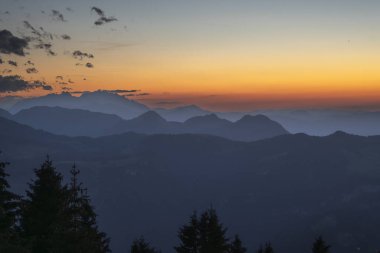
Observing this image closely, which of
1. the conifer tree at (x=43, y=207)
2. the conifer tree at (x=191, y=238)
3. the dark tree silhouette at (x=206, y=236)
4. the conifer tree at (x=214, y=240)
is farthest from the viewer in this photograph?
the conifer tree at (x=191, y=238)

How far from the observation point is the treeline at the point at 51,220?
64.2ft

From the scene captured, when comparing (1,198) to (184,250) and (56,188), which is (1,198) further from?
(184,250)

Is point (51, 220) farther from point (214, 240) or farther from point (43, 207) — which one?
point (214, 240)

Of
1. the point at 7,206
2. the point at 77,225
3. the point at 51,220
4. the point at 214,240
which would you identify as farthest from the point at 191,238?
the point at 77,225

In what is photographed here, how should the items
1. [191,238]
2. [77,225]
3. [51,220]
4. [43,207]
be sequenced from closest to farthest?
[77,225] → [51,220] → [43,207] → [191,238]

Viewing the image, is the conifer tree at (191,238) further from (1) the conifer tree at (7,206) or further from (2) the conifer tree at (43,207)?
(1) the conifer tree at (7,206)

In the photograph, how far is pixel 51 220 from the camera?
25906mm

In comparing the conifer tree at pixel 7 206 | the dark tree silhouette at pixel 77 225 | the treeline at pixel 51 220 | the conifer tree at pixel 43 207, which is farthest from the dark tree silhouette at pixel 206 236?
the conifer tree at pixel 7 206

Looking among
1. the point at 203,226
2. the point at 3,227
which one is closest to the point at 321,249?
the point at 203,226

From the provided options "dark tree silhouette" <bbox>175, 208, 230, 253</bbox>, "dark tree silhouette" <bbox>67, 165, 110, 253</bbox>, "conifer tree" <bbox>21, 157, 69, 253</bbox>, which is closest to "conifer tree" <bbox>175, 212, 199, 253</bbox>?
"dark tree silhouette" <bbox>175, 208, 230, 253</bbox>

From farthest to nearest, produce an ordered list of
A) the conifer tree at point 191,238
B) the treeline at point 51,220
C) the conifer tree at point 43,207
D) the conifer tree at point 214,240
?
the conifer tree at point 191,238 < the conifer tree at point 214,240 < the conifer tree at point 43,207 < the treeline at point 51,220

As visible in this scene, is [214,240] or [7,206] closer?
[7,206]

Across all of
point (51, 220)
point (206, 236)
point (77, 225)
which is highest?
point (77, 225)

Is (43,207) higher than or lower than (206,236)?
higher
